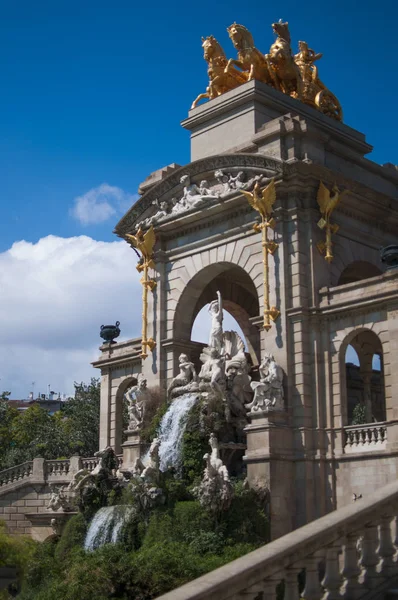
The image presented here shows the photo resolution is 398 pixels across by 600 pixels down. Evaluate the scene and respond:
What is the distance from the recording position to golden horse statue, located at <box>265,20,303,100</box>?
1270 inches

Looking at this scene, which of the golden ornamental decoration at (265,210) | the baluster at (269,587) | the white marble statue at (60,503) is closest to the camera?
the baluster at (269,587)

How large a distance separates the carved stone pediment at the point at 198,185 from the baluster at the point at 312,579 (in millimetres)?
19179

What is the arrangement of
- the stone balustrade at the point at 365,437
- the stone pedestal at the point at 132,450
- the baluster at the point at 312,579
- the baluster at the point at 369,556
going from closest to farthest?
the baluster at the point at 312,579 < the baluster at the point at 369,556 < the stone balustrade at the point at 365,437 < the stone pedestal at the point at 132,450

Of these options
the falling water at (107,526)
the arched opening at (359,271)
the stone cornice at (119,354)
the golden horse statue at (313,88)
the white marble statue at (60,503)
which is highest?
the golden horse statue at (313,88)

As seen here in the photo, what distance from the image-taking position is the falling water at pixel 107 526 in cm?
2409

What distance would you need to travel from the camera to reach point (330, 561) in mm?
9750

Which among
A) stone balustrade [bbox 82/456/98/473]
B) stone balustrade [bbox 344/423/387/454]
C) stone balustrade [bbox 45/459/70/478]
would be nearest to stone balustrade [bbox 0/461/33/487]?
stone balustrade [bbox 45/459/70/478]

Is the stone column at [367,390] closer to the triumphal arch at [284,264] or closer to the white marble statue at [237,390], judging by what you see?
the triumphal arch at [284,264]

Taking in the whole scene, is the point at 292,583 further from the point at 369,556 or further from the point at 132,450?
the point at 132,450

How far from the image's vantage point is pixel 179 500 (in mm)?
23891

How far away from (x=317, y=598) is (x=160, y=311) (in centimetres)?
2209

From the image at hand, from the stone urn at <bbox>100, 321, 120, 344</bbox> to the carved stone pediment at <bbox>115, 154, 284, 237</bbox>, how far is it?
5249 millimetres

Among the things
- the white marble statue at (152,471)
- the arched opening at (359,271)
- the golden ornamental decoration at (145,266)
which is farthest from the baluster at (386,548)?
the golden ornamental decoration at (145,266)

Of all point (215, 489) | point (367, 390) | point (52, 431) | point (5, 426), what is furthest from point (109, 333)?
point (5, 426)
